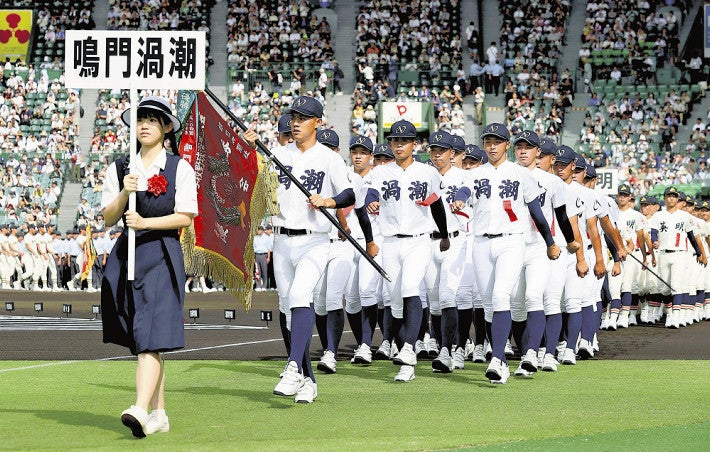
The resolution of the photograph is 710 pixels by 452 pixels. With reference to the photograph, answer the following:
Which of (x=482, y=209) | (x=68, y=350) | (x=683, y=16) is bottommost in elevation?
(x=68, y=350)

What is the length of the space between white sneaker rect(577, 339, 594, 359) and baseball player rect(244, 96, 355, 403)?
5.48 m

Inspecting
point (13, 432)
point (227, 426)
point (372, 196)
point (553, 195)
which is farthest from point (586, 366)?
point (13, 432)

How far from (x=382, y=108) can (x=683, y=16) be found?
14397mm

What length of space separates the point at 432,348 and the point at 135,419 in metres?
7.68

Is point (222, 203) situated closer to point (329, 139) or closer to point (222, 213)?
point (222, 213)

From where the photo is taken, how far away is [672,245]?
2347 cm

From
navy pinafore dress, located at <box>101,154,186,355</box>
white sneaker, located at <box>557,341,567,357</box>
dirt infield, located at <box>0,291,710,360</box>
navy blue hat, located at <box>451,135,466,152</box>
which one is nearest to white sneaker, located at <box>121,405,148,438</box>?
navy pinafore dress, located at <box>101,154,186,355</box>

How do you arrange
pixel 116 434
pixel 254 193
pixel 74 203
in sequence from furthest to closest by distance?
pixel 74 203
pixel 254 193
pixel 116 434

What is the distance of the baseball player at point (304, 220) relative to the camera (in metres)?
10.7

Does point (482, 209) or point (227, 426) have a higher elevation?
point (482, 209)

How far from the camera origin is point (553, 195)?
1338 centimetres

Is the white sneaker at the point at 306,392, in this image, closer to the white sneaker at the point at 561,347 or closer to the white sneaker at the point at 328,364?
the white sneaker at the point at 328,364

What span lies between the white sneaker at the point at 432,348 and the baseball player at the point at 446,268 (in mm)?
282

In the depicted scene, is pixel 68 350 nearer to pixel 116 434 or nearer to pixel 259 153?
pixel 259 153
